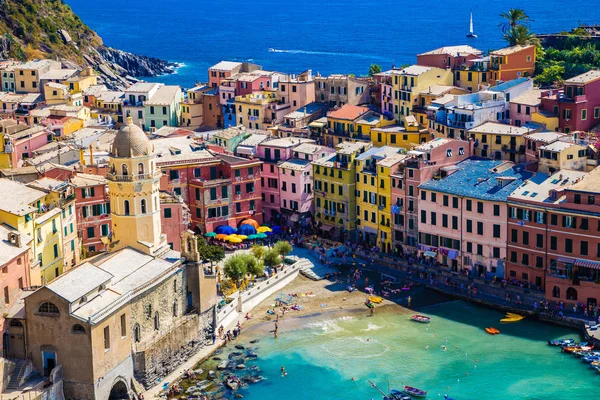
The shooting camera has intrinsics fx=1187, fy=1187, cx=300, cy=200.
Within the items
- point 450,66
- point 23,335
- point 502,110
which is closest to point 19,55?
point 450,66

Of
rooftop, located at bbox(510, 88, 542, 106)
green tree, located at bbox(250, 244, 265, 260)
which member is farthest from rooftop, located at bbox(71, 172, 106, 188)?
rooftop, located at bbox(510, 88, 542, 106)

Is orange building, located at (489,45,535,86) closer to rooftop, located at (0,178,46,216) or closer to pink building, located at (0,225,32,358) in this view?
rooftop, located at (0,178,46,216)

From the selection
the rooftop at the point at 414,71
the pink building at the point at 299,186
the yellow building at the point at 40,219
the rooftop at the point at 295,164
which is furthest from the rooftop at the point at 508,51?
the yellow building at the point at 40,219

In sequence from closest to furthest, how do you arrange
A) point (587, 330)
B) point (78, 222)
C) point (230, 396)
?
point (230, 396)
point (587, 330)
point (78, 222)

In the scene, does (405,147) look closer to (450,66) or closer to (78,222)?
(450,66)

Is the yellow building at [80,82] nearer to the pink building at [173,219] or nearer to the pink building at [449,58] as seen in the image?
the pink building at [449,58]

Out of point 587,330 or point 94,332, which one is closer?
point 94,332

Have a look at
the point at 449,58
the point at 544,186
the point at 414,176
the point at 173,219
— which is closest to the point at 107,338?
the point at 173,219

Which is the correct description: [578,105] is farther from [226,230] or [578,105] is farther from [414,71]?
[226,230]
